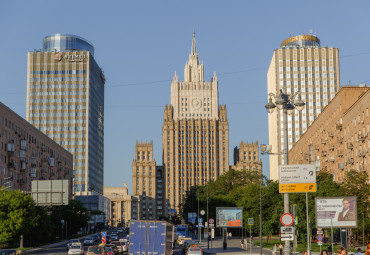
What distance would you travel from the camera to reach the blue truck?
4197cm

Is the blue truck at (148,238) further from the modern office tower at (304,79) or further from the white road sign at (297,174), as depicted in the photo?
the modern office tower at (304,79)

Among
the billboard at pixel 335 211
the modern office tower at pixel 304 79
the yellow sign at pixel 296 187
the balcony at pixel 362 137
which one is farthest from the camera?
the modern office tower at pixel 304 79

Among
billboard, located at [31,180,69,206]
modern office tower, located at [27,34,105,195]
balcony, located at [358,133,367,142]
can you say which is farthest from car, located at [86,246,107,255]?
modern office tower, located at [27,34,105,195]

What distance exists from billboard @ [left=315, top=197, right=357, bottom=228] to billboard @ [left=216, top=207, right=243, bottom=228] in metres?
33.1

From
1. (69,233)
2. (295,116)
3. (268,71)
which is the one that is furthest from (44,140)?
(268,71)

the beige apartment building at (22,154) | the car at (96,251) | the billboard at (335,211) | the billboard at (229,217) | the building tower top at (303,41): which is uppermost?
the building tower top at (303,41)

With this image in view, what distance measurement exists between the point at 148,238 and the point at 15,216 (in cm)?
3659

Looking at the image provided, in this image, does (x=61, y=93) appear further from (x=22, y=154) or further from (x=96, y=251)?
(x=96, y=251)

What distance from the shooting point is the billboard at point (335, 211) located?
47.5m

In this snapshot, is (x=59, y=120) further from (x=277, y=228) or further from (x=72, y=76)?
(x=277, y=228)

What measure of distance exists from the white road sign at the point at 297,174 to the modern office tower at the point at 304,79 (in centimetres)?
14624

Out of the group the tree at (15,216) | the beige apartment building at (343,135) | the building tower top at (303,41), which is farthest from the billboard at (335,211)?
the building tower top at (303,41)

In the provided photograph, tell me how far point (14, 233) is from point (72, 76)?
12718 cm

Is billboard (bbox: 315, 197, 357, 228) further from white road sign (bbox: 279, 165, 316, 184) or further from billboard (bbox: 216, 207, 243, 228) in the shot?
billboard (bbox: 216, 207, 243, 228)
